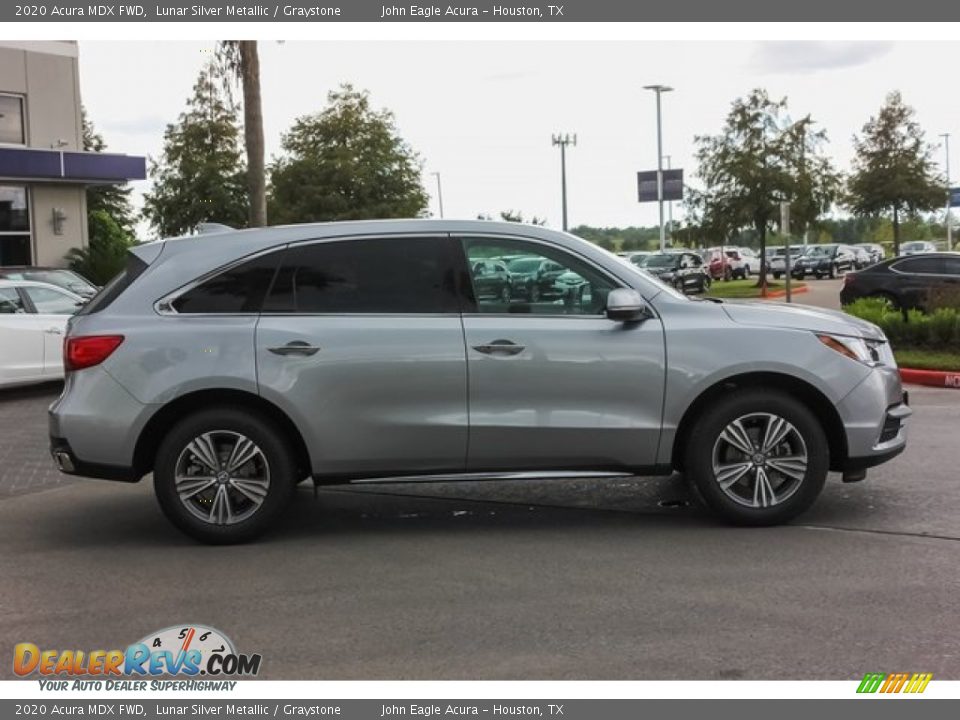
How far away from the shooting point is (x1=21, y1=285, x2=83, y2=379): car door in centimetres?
1354

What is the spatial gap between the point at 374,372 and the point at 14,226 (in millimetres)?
25084

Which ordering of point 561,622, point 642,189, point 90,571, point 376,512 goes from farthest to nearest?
1. point 642,189
2. point 376,512
3. point 90,571
4. point 561,622

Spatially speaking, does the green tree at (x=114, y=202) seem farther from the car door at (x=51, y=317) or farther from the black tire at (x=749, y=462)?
the black tire at (x=749, y=462)

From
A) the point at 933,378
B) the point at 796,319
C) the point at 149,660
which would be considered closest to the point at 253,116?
the point at 933,378

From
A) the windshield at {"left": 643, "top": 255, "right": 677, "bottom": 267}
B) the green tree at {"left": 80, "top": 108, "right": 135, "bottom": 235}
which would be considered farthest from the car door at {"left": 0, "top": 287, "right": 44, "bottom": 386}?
the green tree at {"left": 80, "top": 108, "right": 135, "bottom": 235}

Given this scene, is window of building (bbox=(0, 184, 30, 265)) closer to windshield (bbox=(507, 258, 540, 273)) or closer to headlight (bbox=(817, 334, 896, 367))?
windshield (bbox=(507, 258, 540, 273))

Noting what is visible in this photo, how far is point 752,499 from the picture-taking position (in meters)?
6.29

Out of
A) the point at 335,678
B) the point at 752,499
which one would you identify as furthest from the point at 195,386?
the point at 752,499

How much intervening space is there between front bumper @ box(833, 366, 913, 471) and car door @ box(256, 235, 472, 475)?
87.5 inches

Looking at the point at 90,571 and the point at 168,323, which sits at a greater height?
the point at 168,323

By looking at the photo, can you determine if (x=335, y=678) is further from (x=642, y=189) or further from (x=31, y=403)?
(x=642, y=189)

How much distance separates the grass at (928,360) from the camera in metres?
13.9
